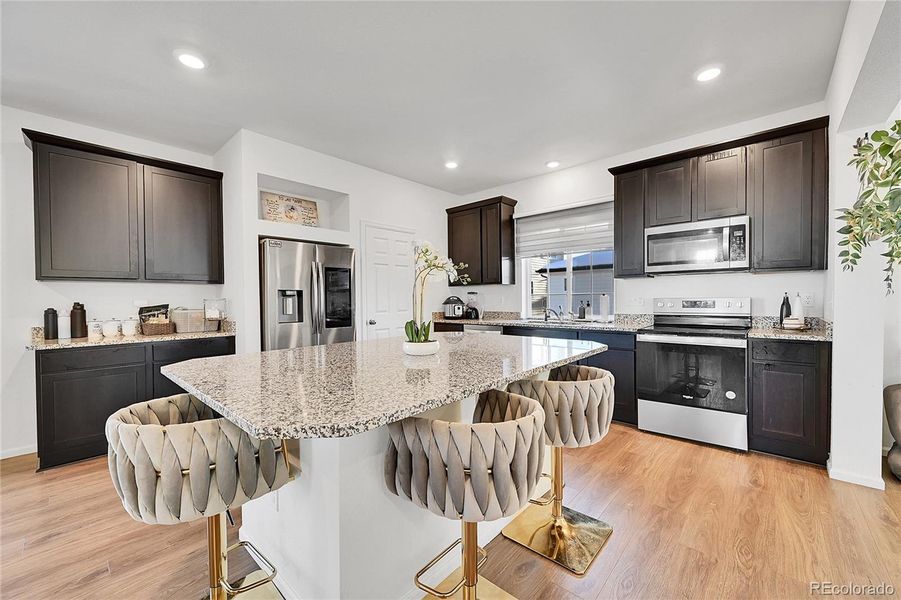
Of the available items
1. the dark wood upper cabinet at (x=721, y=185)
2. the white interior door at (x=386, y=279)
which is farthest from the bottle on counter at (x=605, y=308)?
the white interior door at (x=386, y=279)

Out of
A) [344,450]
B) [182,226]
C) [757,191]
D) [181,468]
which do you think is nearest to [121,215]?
[182,226]

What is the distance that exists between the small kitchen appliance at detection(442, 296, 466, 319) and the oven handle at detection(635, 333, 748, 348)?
7.88 feet

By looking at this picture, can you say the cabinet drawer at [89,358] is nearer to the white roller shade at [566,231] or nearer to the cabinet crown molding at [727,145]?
the white roller shade at [566,231]

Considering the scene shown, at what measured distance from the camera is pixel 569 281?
446cm

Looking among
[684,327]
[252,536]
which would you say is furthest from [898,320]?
[252,536]

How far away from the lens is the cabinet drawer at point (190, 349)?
3107mm

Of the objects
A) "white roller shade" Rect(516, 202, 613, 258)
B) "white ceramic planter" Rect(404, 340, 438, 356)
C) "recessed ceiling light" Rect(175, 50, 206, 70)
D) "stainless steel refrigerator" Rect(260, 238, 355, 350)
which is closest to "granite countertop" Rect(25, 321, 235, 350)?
"stainless steel refrigerator" Rect(260, 238, 355, 350)

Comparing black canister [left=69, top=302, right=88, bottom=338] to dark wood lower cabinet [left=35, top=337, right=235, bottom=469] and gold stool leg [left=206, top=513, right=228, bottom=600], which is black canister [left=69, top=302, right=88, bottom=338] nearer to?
dark wood lower cabinet [left=35, top=337, right=235, bottom=469]

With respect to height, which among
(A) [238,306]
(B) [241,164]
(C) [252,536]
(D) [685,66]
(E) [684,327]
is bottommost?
(C) [252,536]

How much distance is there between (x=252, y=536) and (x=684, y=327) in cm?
355

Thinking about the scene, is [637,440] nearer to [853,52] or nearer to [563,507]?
[563,507]

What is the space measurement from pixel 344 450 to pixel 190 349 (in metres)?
2.82

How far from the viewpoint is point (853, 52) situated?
1.89 metres

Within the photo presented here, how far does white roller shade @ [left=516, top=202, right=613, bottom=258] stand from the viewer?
4.11m
